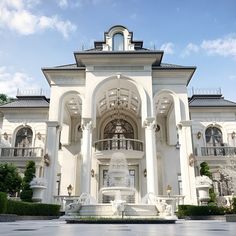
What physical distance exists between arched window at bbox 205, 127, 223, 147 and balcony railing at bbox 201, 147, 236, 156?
0.91 m

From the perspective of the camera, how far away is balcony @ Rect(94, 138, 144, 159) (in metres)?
22.2

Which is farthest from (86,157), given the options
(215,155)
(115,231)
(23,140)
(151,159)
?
(115,231)

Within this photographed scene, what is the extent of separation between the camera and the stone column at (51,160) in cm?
1816

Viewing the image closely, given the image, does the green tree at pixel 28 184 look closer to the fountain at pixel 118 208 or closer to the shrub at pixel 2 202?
the fountain at pixel 118 208

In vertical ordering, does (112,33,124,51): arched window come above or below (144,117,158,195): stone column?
above

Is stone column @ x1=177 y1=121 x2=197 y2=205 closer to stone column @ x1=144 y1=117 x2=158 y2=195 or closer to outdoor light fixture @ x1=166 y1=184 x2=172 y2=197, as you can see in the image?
stone column @ x1=144 y1=117 x2=158 y2=195

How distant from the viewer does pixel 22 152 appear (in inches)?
920

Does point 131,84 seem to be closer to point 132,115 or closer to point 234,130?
point 132,115

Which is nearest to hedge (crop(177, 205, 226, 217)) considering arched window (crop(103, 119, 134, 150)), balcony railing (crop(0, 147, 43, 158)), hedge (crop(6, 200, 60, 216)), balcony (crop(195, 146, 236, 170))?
balcony (crop(195, 146, 236, 170))

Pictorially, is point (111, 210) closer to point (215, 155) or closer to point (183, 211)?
point (183, 211)

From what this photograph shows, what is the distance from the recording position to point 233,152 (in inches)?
910

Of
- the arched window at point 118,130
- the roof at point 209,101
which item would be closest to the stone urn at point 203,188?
the arched window at point 118,130

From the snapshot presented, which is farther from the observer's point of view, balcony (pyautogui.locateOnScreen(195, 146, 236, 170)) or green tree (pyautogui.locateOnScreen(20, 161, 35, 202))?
balcony (pyautogui.locateOnScreen(195, 146, 236, 170))

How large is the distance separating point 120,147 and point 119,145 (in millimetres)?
207
